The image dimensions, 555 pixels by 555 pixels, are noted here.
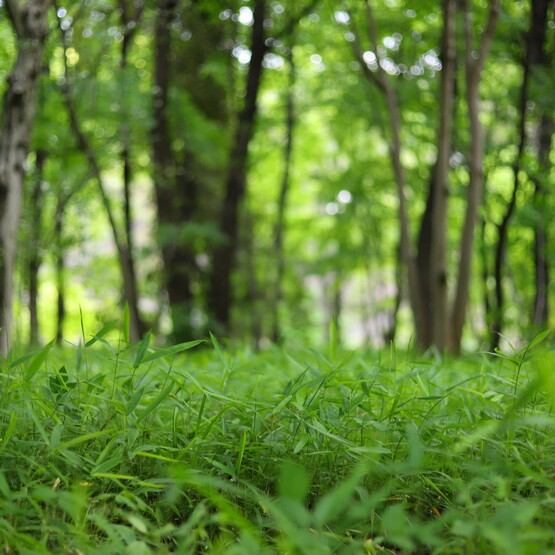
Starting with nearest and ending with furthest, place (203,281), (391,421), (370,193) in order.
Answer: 1. (391,421)
2. (203,281)
3. (370,193)

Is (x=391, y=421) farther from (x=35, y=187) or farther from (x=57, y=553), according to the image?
(x=35, y=187)

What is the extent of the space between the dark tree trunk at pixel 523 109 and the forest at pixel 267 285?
0.13 ft

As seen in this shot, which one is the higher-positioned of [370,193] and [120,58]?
[120,58]

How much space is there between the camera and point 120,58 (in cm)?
845

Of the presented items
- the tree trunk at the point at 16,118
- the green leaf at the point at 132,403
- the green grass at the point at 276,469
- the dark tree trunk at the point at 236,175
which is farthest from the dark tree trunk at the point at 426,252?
the green leaf at the point at 132,403

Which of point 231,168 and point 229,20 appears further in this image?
point 229,20

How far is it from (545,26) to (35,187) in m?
6.89

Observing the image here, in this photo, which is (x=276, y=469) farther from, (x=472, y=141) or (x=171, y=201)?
(x=171, y=201)

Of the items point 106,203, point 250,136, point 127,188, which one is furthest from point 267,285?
point 106,203

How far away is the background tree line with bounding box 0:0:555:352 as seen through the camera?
5555 mm

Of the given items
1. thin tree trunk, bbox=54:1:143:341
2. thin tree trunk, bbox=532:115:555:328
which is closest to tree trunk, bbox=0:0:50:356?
→ thin tree trunk, bbox=54:1:143:341

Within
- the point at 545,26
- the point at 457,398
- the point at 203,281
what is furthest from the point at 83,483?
the point at 203,281

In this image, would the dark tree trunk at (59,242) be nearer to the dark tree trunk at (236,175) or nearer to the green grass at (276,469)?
the dark tree trunk at (236,175)

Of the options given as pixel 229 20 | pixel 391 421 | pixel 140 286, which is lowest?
pixel 140 286
